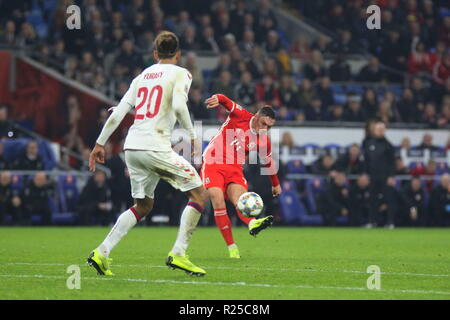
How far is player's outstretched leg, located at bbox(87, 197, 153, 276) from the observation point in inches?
400

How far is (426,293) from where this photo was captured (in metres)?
9.07

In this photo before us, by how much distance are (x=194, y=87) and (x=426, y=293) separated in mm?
15792

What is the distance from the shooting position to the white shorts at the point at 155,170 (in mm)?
10086

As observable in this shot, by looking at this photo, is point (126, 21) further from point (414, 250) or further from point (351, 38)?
point (414, 250)

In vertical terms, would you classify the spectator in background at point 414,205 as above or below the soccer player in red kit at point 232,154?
below

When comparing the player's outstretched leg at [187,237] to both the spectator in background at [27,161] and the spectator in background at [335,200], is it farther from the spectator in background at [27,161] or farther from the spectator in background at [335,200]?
the spectator in background at [335,200]

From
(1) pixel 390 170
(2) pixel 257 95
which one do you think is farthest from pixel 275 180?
(2) pixel 257 95

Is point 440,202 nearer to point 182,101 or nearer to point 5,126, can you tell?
point 5,126

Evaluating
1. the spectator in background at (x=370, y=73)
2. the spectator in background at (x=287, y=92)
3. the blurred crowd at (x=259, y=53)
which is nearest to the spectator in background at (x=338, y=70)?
the blurred crowd at (x=259, y=53)

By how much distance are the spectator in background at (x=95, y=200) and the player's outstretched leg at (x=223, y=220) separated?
9330mm

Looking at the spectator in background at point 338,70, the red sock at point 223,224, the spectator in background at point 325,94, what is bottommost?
the red sock at point 223,224

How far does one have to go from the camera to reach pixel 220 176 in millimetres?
13883

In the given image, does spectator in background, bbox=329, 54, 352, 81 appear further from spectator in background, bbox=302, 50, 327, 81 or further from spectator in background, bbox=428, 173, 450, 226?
spectator in background, bbox=428, 173, 450, 226

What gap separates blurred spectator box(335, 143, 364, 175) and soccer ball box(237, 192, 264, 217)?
38.5 feet
